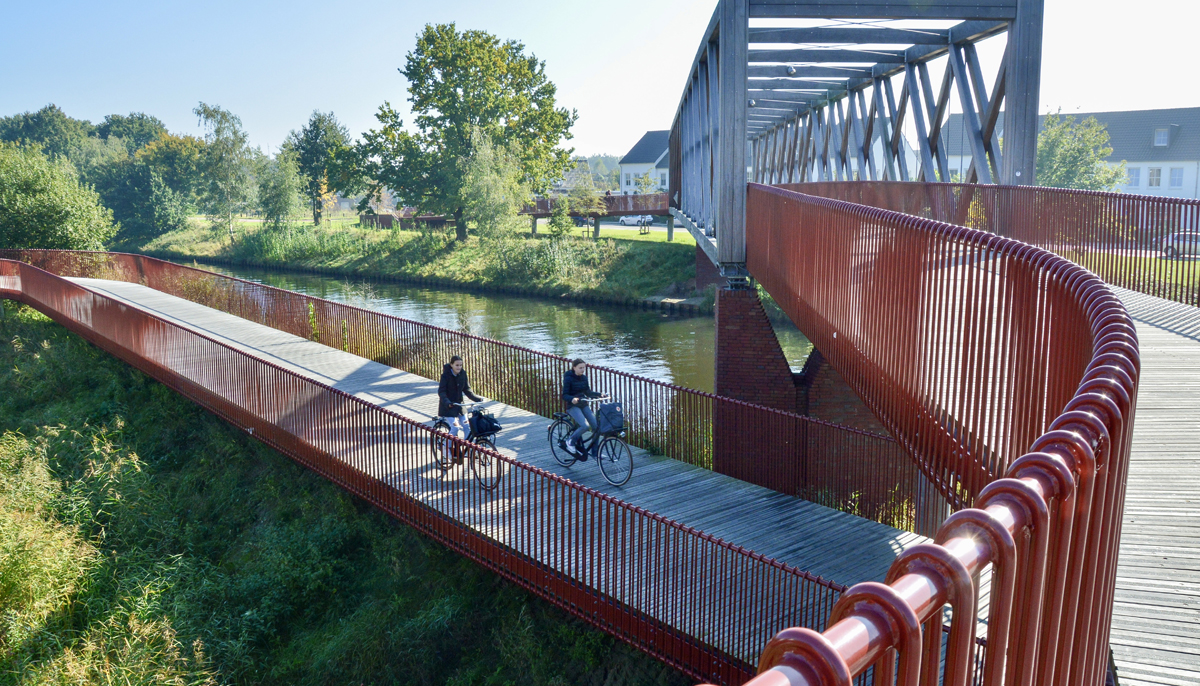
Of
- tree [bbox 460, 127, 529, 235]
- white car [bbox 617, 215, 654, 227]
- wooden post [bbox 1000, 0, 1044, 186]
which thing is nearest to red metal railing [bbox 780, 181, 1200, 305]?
wooden post [bbox 1000, 0, 1044, 186]

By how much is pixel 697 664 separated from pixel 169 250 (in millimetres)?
75517

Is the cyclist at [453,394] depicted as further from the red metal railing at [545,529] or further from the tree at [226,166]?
the tree at [226,166]

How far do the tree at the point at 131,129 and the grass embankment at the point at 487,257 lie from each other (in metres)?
79.3

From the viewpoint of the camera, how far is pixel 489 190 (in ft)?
162

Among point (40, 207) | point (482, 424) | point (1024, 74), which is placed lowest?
point (482, 424)

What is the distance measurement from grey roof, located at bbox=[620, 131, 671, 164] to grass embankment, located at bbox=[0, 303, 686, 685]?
82.6m

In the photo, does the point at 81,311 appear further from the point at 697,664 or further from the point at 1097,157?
the point at 1097,157

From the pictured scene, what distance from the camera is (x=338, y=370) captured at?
1852 cm

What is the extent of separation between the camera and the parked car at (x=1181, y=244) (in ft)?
32.3

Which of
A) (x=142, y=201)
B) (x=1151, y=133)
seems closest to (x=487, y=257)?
(x=1151, y=133)

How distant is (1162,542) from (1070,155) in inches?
2062

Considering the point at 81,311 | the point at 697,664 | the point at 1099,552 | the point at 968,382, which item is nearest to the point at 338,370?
the point at 81,311

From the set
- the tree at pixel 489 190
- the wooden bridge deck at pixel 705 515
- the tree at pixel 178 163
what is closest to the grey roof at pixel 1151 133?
the tree at pixel 489 190

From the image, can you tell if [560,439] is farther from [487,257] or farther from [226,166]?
[226,166]
